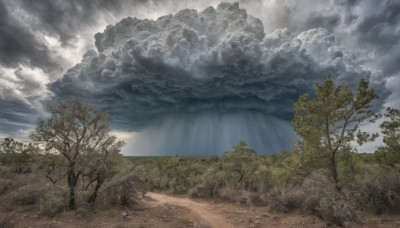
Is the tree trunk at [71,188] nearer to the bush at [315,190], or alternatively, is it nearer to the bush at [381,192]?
the bush at [315,190]

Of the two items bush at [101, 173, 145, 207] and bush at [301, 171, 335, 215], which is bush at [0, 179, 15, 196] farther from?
bush at [301, 171, 335, 215]

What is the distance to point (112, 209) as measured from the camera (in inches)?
742

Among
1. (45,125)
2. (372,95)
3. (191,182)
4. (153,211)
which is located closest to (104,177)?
(153,211)

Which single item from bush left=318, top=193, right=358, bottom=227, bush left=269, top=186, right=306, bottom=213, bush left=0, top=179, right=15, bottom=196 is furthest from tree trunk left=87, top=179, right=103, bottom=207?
bush left=318, top=193, right=358, bottom=227

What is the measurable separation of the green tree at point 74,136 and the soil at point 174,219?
7.90ft

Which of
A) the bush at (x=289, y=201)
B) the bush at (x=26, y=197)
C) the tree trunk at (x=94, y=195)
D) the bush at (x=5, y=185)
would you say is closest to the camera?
the bush at (x=289, y=201)

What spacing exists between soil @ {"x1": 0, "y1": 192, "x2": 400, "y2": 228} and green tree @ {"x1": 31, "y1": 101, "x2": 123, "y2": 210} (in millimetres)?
2407

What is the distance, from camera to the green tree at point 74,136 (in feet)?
61.8

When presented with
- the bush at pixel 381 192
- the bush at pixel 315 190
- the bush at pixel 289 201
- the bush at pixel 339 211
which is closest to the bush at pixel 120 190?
the bush at pixel 289 201

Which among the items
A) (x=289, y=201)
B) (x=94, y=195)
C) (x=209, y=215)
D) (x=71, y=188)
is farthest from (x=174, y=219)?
(x=289, y=201)

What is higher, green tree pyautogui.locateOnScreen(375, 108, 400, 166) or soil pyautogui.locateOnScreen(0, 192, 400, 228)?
green tree pyautogui.locateOnScreen(375, 108, 400, 166)

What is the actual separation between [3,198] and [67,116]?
28.2 feet

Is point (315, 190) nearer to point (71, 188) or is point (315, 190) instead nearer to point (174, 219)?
point (174, 219)

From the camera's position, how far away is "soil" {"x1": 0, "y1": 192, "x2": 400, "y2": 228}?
47.9 ft
